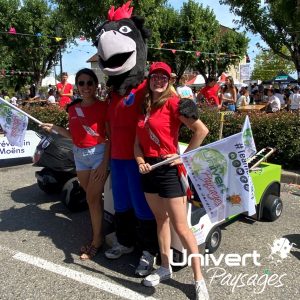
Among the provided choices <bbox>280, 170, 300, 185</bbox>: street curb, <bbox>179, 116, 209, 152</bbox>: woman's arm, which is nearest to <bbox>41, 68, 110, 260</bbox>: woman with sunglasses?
<bbox>179, 116, 209, 152</bbox>: woman's arm

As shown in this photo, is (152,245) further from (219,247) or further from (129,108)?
(129,108)

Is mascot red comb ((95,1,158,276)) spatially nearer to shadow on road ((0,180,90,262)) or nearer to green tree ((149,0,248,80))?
→ shadow on road ((0,180,90,262))

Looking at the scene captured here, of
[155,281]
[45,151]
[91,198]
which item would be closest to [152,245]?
[155,281]

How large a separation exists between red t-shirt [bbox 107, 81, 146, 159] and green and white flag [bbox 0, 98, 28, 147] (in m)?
1.28

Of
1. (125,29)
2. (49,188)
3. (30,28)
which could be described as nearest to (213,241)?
(125,29)

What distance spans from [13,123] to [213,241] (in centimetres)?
246

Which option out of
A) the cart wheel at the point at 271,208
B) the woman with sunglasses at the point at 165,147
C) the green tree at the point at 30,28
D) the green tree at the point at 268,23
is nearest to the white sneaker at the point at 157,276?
the woman with sunglasses at the point at 165,147

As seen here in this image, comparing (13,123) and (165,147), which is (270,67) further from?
(165,147)

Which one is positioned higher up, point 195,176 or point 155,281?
point 195,176

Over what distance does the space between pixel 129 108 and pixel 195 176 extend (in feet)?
2.85

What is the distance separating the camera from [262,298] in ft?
9.56

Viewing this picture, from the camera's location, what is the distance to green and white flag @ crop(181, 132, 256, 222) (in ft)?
8.96

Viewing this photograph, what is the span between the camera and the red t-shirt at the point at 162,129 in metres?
2.90

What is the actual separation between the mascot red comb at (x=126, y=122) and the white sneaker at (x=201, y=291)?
55cm
